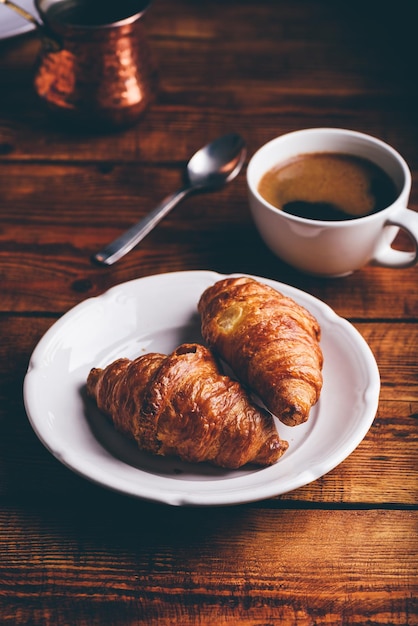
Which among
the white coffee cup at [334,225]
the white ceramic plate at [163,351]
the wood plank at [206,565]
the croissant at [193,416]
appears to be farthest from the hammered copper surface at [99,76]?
the wood plank at [206,565]

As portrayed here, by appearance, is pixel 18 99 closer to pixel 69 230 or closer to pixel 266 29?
pixel 69 230

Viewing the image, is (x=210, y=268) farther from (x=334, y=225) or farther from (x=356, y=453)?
(x=356, y=453)

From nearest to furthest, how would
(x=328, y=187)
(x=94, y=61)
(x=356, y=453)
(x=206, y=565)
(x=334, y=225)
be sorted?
(x=206, y=565), (x=356, y=453), (x=334, y=225), (x=328, y=187), (x=94, y=61)

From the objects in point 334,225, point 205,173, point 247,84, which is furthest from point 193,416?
point 247,84

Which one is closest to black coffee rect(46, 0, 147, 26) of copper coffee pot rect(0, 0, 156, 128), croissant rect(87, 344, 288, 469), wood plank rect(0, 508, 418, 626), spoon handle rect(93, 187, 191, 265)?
copper coffee pot rect(0, 0, 156, 128)

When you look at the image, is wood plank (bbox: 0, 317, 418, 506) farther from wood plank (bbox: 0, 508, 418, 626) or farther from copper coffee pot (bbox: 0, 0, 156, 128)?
copper coffee pot (bbox: 0, 0, 156, 128)

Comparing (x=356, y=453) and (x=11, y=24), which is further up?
(x=11, y=24)
